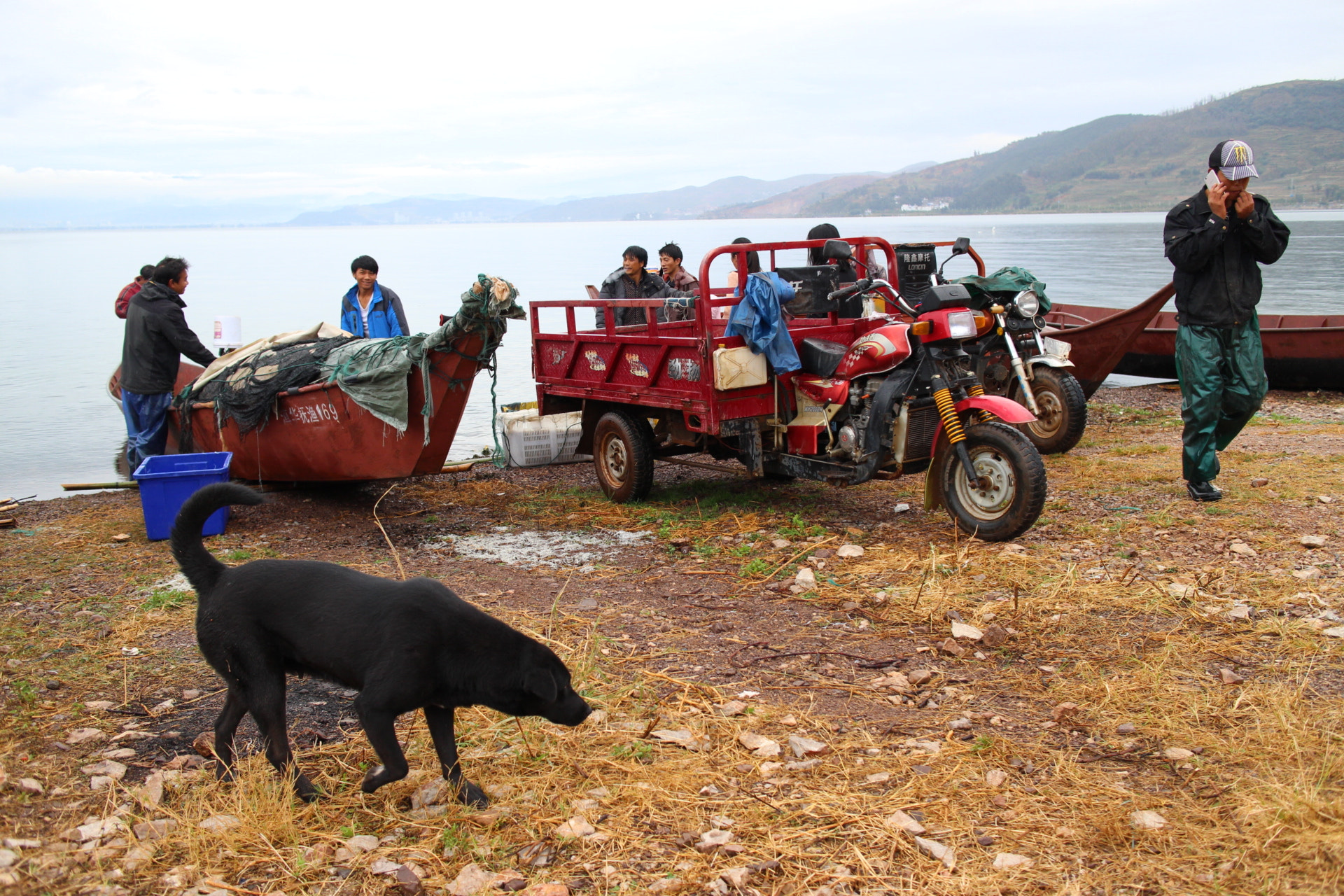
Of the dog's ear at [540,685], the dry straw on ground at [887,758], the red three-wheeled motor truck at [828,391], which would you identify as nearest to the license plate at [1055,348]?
the red three-wheeled motor truck at [828,391]

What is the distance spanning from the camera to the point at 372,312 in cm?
952

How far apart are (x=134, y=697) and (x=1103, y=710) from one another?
3980mm

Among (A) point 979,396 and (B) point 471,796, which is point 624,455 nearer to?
(A) point 979,396

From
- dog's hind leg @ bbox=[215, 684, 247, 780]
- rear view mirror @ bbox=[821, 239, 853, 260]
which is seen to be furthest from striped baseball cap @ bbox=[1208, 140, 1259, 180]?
dog's hind leg @ bbox=[215, 684, 247, 780]

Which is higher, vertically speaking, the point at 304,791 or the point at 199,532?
the point at 199,532

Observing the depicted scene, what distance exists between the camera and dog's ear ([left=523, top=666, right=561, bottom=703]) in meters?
3.04

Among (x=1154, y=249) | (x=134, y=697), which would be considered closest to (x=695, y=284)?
(x=134, y=697)

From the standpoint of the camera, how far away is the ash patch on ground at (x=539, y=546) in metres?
6.53

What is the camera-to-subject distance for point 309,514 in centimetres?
837

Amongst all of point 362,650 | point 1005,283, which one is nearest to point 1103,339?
point 1005,283

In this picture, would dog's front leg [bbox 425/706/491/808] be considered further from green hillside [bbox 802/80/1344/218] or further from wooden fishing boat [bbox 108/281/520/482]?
green hillside [bbox 802/80/1344/218]

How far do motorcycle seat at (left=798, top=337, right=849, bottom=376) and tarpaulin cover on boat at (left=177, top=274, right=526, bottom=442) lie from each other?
2.10m

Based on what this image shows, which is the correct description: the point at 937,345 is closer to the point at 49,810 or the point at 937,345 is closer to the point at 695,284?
the point at 695,284

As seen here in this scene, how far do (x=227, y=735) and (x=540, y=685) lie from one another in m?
1.28
